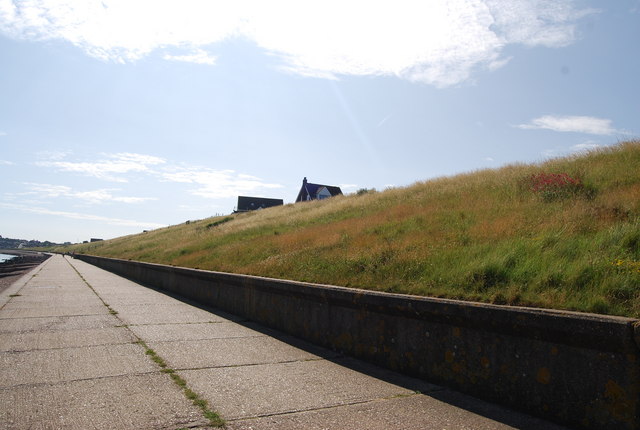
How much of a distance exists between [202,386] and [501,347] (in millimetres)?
2729

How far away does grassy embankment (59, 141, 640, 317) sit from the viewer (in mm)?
4771

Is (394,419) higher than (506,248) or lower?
lower

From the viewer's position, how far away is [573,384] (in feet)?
11.7

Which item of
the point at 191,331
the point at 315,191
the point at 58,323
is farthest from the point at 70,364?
the point at 315,191

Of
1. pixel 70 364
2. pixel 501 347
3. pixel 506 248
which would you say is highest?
pixel 506 248

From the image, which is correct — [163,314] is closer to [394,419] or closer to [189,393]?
[189,393]

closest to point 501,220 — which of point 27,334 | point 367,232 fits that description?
point 367,232

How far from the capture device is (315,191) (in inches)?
2808

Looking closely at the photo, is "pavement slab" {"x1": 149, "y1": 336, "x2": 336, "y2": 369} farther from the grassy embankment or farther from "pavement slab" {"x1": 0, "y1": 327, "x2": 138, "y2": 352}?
the grassy embankment

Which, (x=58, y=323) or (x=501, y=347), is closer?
(x=501, y=347)

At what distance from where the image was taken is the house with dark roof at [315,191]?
229ft

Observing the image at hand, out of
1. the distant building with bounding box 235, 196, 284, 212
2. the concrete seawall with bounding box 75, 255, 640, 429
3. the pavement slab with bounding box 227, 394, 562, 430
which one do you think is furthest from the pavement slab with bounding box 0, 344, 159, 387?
the distant building with bounding box 235, 196, 284, 212

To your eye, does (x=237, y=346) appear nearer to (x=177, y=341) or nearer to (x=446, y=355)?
(x=177, y=341)

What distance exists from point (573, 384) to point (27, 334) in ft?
23.1
